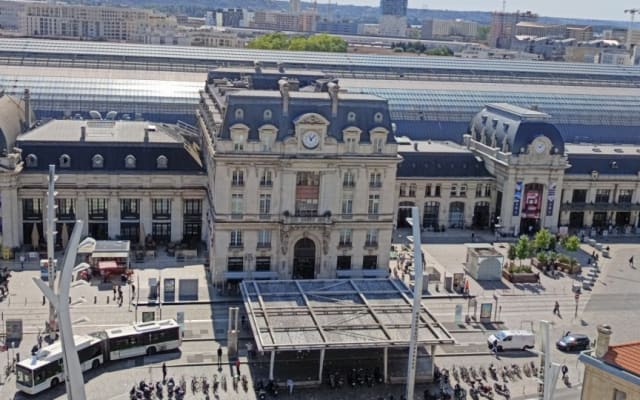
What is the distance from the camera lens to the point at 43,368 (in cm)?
7988

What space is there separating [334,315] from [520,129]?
6957 centimetres

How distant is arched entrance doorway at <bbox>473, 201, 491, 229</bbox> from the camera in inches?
6063

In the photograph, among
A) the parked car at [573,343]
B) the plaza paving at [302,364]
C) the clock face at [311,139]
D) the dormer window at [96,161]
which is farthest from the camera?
the dormer window at [96,161]

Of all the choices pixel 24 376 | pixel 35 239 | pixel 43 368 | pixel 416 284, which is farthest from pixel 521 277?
pixel 24 376

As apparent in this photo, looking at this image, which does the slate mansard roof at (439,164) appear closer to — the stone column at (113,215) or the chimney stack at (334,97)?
the chimney stack at (334,97)

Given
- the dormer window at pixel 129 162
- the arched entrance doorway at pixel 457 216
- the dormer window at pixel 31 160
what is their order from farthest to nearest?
the arched entrance doorway at pixel 457 216, the dormer window at pixel 129 162, the dormer window at pixel 31 160

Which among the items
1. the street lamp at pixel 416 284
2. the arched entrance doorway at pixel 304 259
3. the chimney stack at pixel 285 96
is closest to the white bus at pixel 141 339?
the arched entrance doorway at pixel 304 259

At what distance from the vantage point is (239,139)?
361ft

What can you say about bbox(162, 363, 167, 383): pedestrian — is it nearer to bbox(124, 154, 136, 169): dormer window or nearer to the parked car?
the parked car

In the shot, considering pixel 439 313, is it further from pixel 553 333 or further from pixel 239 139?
pixel 239 139

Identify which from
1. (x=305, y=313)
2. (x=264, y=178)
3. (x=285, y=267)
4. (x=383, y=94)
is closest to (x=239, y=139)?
(x=264, y=178)

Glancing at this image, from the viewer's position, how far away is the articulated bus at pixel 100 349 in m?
79.7

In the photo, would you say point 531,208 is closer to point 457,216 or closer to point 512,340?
point 457,216

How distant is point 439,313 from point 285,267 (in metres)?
21.5
